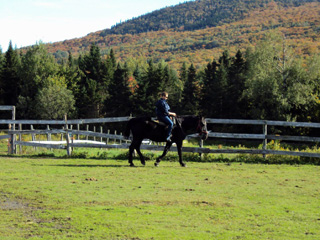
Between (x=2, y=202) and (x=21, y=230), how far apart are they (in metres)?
2.29

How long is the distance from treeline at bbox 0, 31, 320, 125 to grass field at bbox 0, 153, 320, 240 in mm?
45726

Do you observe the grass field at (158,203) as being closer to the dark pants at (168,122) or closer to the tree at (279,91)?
the dark pants at (168,122)

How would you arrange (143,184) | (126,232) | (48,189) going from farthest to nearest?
(143,184)
(48,189)
(126,232)

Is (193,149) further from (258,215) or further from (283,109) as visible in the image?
(283,109)

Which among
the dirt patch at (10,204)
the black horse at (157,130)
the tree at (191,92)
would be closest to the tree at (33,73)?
the tree at (191,92)

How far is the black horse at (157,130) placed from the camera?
1445cm

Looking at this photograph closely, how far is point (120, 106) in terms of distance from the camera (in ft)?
242

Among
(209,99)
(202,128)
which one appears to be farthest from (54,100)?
(202,128)

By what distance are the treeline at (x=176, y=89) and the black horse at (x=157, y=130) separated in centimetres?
4352

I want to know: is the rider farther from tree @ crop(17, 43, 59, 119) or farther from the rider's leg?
tree @ crop(17, 43, 59, 119)

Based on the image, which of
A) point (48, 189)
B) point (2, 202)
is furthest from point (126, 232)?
point (48, 189)

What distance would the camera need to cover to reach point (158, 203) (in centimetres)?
847

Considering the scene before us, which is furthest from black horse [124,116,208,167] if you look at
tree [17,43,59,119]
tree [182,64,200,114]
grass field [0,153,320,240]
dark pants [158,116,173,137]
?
tree [17,43,59,119]

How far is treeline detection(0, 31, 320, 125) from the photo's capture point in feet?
188
